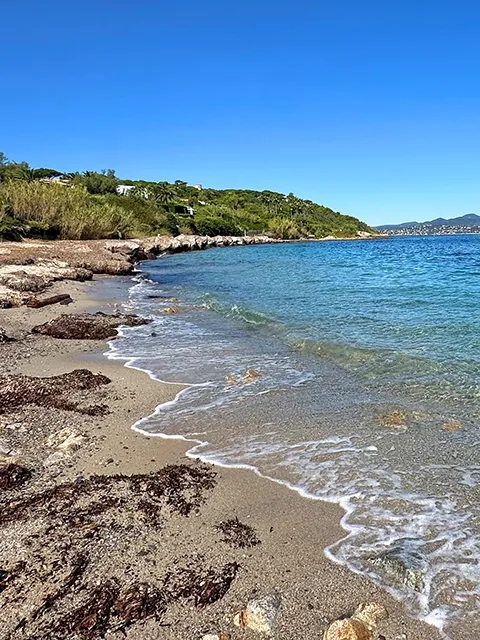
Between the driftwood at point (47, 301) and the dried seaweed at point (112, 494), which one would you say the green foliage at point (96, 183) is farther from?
the dried seaweed at point (112, 494)

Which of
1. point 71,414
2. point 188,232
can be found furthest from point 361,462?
point 188,232

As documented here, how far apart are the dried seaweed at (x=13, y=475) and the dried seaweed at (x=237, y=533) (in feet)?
6.42

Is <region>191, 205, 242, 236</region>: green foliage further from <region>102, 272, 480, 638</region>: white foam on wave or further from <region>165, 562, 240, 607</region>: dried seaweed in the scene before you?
<region>165, 562, 240, 607</region>: dried seaweed

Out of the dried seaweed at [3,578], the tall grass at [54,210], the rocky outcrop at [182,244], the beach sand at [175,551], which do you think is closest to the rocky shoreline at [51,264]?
the rocky outcrop at [182,244]

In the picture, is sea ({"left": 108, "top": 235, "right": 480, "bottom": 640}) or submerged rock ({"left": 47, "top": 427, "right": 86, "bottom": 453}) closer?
sea ({"left": 108, "top": 235, "right": 480, "bottom": 640})

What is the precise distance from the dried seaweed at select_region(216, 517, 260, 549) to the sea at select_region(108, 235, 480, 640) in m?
0.61

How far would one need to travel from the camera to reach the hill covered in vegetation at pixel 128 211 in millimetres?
39938

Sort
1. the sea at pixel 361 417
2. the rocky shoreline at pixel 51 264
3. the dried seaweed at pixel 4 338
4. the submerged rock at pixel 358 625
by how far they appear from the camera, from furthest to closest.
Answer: the rocky shoreline at pixel 51 264 → the dried seaweed at pixel 4 338 → the sea at pixel 361 417 → the submerged rock at pixel 358 625

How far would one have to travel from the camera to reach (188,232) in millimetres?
76688

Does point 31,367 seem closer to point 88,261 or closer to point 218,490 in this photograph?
point 218,490

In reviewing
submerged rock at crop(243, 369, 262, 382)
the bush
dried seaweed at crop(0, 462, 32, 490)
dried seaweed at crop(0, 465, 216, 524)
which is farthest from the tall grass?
the bush

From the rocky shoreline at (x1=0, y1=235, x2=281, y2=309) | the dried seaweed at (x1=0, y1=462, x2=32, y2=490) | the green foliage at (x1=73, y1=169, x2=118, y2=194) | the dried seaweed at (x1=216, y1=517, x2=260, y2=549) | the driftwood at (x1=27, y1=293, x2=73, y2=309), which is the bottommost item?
the dried seaweed at (x1=216, y1=517, x2=260, y2=549)

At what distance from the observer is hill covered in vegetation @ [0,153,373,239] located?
1572 inches

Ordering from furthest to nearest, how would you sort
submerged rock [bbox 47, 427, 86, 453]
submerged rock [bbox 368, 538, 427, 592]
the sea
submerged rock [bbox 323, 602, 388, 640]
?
submerged rock [bbox 47, 427, 86, 453] → the sea → submerged rock [bbox 368, 538, 427, 592] → submerged rock [bbox 323, 602, 388, 640]
